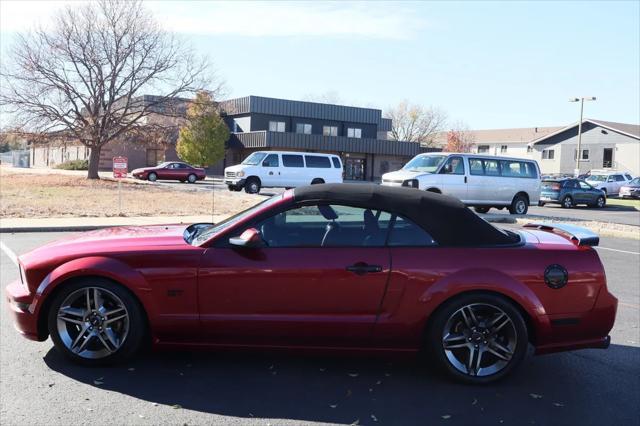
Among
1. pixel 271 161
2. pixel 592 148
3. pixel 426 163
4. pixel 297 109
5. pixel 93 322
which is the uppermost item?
pixel 297 109

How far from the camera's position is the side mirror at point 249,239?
4.14 metres

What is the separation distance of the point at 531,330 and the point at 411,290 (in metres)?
1.01

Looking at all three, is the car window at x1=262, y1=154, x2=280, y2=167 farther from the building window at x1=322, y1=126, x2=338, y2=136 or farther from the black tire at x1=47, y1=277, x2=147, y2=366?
the building window at x1=322, y1=126, x2=338, y2=136

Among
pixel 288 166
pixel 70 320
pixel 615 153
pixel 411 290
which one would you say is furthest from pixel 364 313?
pixel 615 153

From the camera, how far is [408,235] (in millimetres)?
4367

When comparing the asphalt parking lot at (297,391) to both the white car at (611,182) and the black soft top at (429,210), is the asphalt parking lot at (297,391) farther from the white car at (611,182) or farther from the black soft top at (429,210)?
the white car at (611,182)

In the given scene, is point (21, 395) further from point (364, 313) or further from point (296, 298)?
point (364, 313)

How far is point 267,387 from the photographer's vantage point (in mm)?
4168

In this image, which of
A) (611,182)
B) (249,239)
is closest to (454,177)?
(249,239)

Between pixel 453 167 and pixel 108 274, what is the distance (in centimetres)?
1603

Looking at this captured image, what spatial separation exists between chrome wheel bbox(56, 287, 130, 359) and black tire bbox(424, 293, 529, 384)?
90.0 inches

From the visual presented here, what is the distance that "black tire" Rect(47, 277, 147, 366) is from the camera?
4270mm

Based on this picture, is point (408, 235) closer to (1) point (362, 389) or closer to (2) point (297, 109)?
(1) point (362, 389)

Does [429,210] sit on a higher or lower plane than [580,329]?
higher
